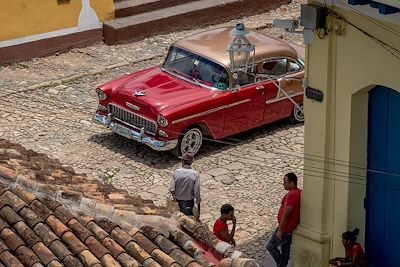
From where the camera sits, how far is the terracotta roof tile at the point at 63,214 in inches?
323

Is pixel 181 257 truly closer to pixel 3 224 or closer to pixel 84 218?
pixel 84 218

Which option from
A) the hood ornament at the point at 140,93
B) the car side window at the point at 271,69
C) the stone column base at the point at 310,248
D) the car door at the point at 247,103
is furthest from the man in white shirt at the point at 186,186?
the car side window at the point at 271,69

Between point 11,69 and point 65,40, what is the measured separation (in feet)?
4.21

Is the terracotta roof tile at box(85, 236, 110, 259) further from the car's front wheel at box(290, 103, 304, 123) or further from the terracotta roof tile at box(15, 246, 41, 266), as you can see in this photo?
the car's front wheel at box(290, 103, 304, 123)

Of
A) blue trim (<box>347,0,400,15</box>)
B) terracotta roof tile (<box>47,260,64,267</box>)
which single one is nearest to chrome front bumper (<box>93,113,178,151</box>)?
blue trim (<box>347,0,400,15</box>)

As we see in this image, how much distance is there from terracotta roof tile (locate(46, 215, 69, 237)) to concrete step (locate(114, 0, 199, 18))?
12.1m

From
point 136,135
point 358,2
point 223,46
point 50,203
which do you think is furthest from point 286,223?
point 223,46

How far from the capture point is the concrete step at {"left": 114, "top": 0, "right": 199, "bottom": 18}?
785 inches

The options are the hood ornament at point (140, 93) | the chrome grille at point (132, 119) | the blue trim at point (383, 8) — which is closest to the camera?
the blue trim at point (383, 8)

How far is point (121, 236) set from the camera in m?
8.16

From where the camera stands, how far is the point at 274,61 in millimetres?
15984

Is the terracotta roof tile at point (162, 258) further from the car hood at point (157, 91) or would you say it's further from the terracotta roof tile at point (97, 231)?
the car hood at point (157, 91)

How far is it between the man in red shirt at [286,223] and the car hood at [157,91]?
132 inches

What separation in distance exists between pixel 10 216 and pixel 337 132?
4.34 metres
